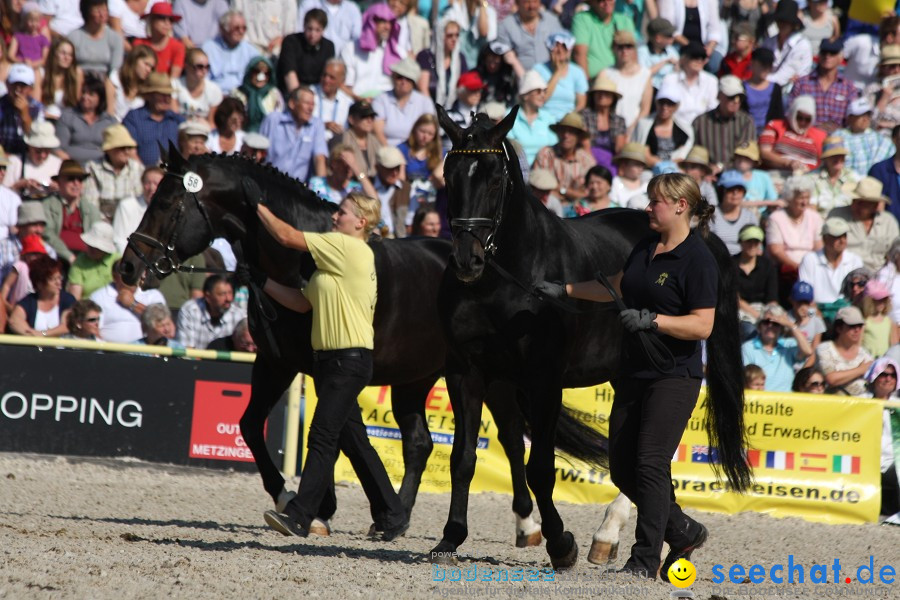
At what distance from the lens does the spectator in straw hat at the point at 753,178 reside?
1359cm

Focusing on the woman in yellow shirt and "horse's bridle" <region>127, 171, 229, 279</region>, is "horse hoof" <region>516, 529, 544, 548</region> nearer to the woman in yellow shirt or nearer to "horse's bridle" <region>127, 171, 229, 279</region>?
the woman in yellow shirt

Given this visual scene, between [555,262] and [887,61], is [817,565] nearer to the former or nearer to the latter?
[555,262]

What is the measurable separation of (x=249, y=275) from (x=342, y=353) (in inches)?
34.8

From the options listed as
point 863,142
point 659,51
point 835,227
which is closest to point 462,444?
point 835,227

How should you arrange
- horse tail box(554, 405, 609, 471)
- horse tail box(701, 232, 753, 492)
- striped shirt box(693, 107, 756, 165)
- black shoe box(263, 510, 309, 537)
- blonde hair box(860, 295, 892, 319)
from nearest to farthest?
1. black shoe box(263, 510, 309, 537)
2. horse tail box(701, 232, 753, 492)
3. horse tail box(554, 405, 609, 471)
4. blonde hair box(860, 295, 892, 319)
5. striped shirt box(693, 107, 756, 165)

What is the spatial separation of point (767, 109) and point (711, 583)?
32.0 feet

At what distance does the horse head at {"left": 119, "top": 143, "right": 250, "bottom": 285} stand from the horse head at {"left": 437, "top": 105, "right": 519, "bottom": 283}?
1711 millimetres

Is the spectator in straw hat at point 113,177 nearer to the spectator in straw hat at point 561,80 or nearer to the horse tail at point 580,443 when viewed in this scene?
the spectator in straw hat at point 561,80

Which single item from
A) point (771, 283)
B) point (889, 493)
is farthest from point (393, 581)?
point (771, 283)

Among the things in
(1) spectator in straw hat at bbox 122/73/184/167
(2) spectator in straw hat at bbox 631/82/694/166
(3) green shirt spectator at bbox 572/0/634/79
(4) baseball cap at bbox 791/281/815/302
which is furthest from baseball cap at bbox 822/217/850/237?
(1) spectator in straw hat at bbox 122/73/184/167

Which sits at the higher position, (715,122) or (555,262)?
(715,122)

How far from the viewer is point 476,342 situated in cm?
661

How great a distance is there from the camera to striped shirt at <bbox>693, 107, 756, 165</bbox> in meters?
14.3

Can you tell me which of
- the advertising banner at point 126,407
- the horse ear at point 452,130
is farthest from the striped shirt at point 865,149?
the horse ear at point 452,130
